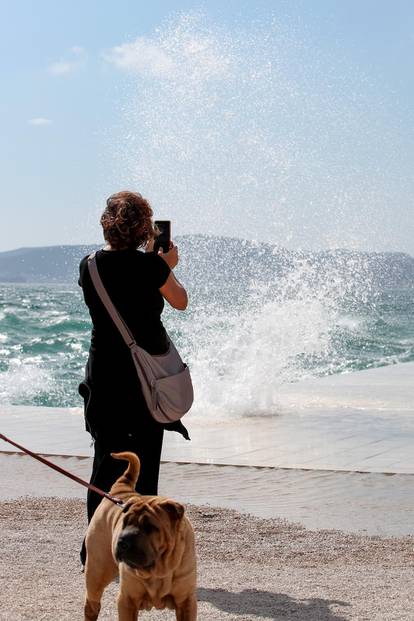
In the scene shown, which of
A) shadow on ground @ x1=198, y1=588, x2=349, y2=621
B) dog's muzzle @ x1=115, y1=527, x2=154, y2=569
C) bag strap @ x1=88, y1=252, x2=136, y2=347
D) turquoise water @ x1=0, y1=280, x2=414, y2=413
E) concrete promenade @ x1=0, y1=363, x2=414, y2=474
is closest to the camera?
dog's muzzle @ x1=115, y1=527, x2=154, y2=569

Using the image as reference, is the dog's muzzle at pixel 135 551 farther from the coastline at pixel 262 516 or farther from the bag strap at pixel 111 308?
the bag strap at pixel 111 308

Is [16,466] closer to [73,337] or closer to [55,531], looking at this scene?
[55,531]

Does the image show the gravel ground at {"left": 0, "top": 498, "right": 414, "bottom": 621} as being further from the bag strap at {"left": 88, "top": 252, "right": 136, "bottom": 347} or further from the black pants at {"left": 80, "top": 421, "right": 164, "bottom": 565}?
the bag strap at {"left": 88, "top": 252, "right": 136, "bottom": 347}

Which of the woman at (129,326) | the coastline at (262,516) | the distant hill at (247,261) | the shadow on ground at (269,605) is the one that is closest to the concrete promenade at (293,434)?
the coastline at (262,516)

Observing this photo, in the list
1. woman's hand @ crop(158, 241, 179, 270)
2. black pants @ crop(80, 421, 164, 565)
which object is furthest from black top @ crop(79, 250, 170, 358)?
black pants @ crop(80, 421, 164, 565)

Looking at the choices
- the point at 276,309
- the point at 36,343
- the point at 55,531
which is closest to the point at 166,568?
the point at 55,531

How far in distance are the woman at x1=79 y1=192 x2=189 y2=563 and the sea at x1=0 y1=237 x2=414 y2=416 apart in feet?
23.3

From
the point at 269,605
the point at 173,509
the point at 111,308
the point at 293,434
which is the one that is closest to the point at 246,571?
the point at 269,605

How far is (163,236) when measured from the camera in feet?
16.7

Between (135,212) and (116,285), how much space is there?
33cm

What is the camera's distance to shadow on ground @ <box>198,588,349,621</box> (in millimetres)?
4684

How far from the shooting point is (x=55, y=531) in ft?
21.1

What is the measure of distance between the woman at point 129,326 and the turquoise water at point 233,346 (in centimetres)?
712

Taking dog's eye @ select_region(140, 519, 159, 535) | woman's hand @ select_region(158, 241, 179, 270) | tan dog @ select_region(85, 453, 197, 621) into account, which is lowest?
tan dog @ select_region(85, 453, 197, 621)
